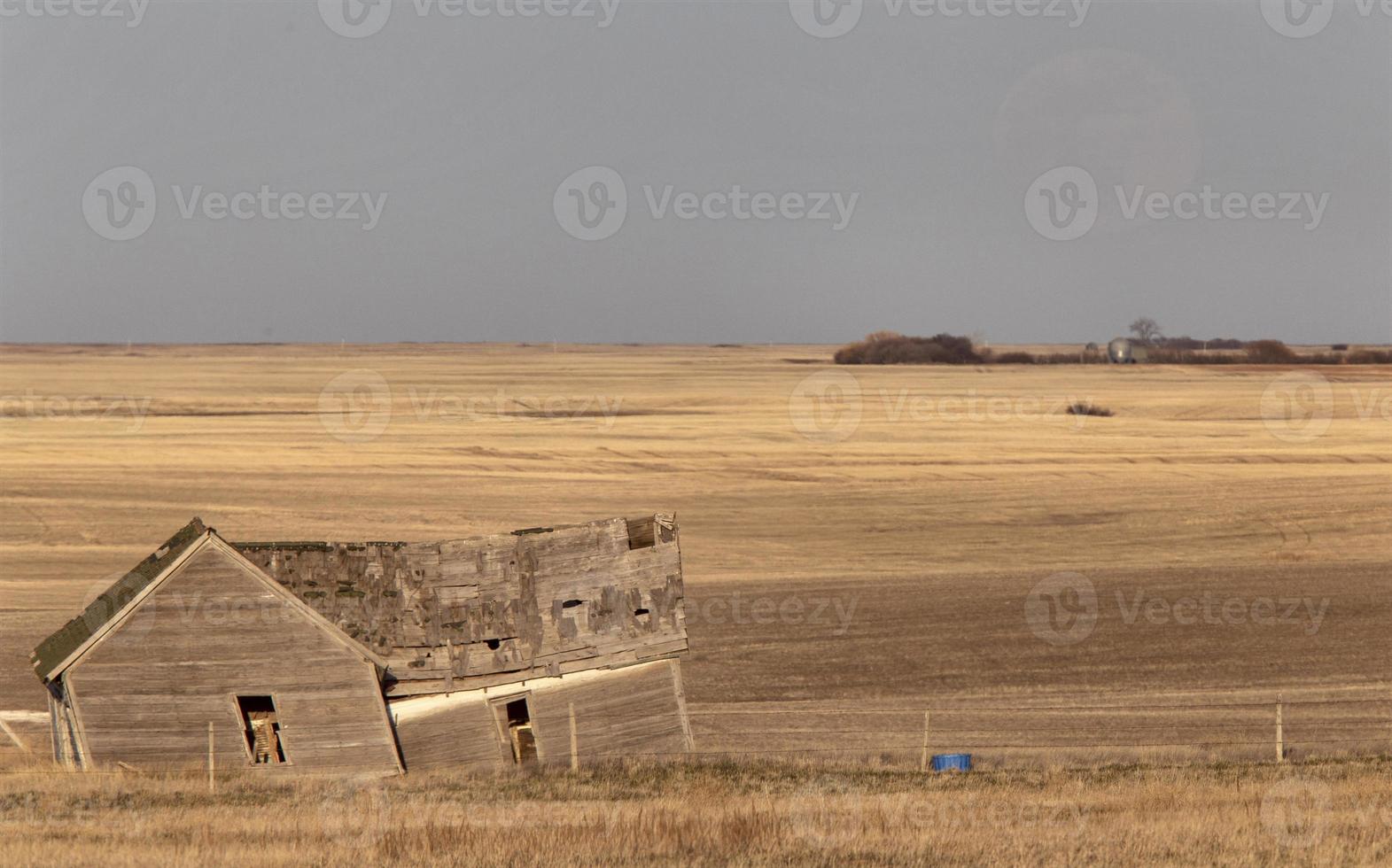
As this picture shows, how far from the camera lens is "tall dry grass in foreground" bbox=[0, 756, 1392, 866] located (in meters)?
14.6

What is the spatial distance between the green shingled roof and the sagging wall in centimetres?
394

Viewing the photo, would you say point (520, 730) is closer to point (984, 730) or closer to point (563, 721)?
point (563, 721)

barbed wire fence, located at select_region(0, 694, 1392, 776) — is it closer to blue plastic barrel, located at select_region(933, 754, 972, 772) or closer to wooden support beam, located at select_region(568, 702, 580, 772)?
wooden support beam, located at select_region(568, 702, 580, 772)

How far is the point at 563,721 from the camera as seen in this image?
22.2 meters

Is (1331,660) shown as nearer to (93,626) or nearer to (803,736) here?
(803,736)

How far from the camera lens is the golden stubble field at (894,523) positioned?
28906 millimetres

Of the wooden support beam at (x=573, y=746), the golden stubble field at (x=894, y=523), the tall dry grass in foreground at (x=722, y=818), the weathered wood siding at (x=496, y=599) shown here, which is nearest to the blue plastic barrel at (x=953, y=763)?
the tall dry grass in foreground at (x=722, y=818)

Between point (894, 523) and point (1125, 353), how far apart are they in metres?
107

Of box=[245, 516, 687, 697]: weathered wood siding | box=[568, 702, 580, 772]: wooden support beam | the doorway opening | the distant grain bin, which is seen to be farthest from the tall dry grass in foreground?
the distant grain bin

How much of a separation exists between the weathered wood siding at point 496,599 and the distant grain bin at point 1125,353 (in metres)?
136

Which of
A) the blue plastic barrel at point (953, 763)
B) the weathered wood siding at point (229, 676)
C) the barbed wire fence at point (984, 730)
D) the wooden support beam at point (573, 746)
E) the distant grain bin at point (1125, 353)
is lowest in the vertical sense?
the barbed wire fence at point (984, 730)

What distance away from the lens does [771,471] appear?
63.9m

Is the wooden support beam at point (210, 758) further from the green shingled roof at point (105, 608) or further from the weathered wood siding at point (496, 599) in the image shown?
the weathered wood siding at point (496, 599)

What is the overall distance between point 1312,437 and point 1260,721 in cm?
5126
